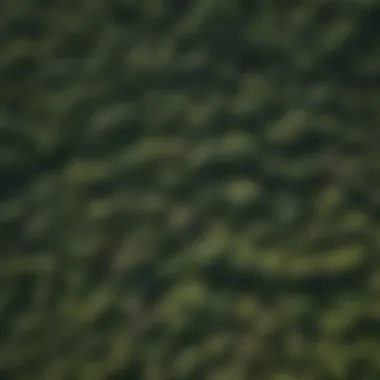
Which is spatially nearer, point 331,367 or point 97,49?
point 331,367

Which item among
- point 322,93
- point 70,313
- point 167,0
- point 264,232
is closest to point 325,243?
point 264,232

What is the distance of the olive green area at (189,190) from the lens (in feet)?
2.84

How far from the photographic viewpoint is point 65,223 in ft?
3.09

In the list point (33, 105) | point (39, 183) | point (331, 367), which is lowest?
point (331, 367)

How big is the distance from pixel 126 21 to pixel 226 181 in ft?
1.22

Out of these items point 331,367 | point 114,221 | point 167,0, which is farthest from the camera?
point 167,0

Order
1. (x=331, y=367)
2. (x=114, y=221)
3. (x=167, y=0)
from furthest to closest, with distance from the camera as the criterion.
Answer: (x=167, y=0), (x=114, y=221), (x=331, y=367)

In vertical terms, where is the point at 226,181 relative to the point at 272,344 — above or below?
above

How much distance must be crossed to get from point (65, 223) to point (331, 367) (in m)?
0.49

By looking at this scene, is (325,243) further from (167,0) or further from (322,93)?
(167,0)

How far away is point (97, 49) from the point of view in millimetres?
1027

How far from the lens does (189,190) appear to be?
3.13ft

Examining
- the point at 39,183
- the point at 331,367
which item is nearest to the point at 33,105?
the point at 39,183

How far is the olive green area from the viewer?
0.86m
